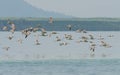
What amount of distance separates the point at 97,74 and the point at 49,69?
15.6 ft

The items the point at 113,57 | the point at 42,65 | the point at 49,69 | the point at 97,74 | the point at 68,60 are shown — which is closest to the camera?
the point at 97,74

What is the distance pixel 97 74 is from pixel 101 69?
345cm

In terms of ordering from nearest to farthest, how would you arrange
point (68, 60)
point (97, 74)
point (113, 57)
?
point (97, 74), point (68, 60), point (113, 57)

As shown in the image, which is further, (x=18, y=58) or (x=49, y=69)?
(x=18, y=58)

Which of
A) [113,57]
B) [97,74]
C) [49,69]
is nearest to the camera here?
[97,74]

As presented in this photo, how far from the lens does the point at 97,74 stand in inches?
1486

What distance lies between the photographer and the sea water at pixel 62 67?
38759 mm

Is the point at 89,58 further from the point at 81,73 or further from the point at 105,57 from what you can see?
the point at 81,73

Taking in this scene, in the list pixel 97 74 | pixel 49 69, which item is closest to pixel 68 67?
pixel 49 69

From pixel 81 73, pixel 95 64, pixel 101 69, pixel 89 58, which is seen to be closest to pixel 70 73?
pixel 81 73

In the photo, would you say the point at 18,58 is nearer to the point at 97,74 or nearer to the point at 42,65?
the point at 42,65

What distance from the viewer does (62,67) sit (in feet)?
139

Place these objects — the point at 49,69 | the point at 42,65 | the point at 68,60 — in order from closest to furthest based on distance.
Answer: the point at 49,69 → the point at 42,65 → the point at 68,60

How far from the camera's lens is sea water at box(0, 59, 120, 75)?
3876cm
